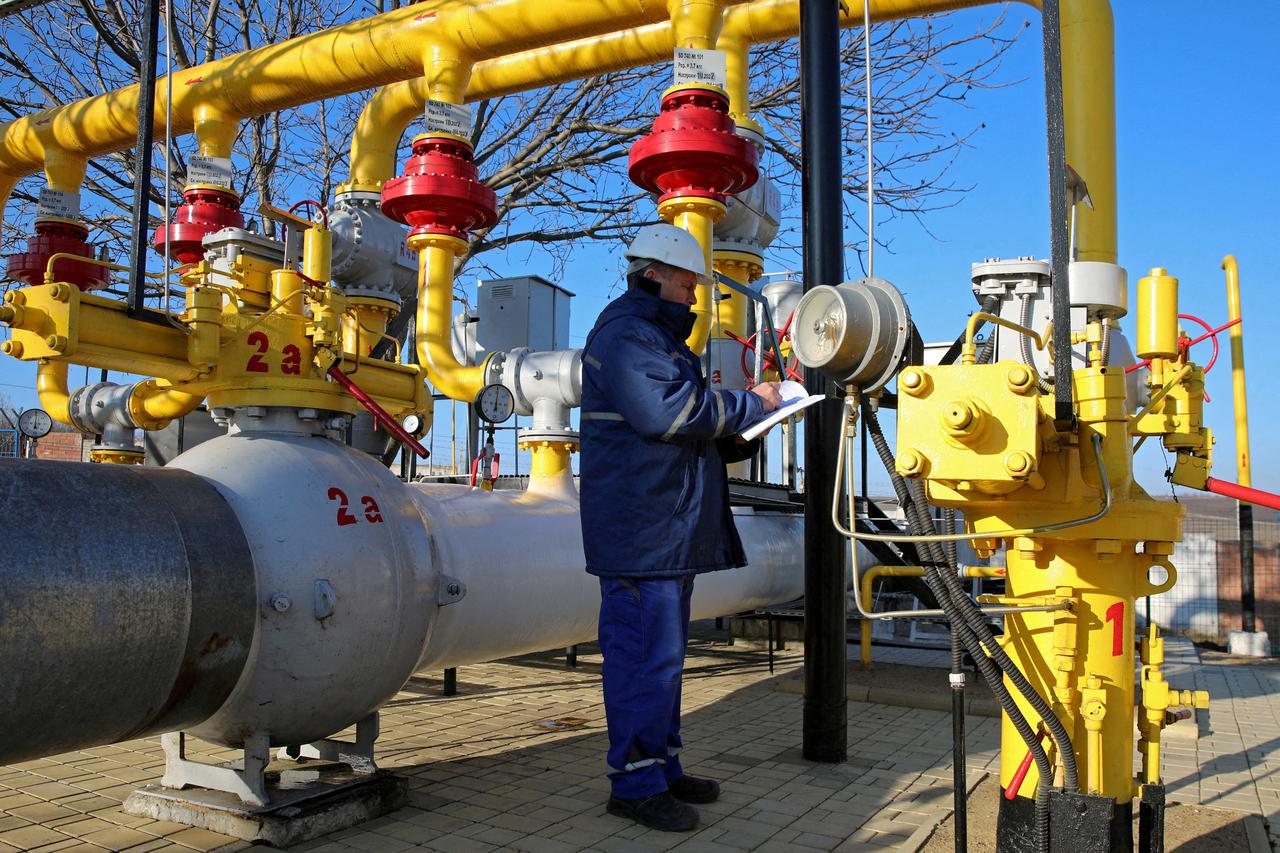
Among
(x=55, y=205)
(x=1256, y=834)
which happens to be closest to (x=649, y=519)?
(x=1256, y=834)

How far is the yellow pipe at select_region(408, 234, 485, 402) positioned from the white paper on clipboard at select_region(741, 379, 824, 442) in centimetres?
311

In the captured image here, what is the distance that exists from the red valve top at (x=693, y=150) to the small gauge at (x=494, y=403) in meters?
1.41

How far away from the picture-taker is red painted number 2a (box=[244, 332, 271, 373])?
3562 millimetres

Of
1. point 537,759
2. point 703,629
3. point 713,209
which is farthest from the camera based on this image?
point 703,629

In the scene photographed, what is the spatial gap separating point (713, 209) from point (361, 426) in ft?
9.04

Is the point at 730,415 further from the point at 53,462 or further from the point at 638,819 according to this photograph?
the point at 53,462

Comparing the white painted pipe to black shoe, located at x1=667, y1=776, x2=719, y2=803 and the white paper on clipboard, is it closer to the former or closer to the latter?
the white paper on clipboard

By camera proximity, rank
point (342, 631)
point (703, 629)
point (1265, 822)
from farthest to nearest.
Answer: point (703, 629) < point (1265, 822) < point (342, 631)

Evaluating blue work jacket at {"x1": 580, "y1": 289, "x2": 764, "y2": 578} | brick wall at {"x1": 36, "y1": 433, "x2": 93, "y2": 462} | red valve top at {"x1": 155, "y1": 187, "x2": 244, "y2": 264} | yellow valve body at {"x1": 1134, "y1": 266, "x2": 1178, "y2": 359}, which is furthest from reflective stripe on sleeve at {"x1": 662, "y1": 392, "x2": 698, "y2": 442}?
brick wall at {"x1": 36, "y1": 433, "x2": 93, "y2": 462}

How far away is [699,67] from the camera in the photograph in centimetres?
533

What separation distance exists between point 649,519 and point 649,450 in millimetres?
222

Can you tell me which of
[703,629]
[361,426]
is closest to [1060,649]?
[361,426]

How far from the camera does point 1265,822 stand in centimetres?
320

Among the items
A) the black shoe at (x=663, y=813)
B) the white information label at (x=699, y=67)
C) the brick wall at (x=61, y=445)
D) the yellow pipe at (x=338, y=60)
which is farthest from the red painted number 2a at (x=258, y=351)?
the brick wall at (x=61, y=445)
